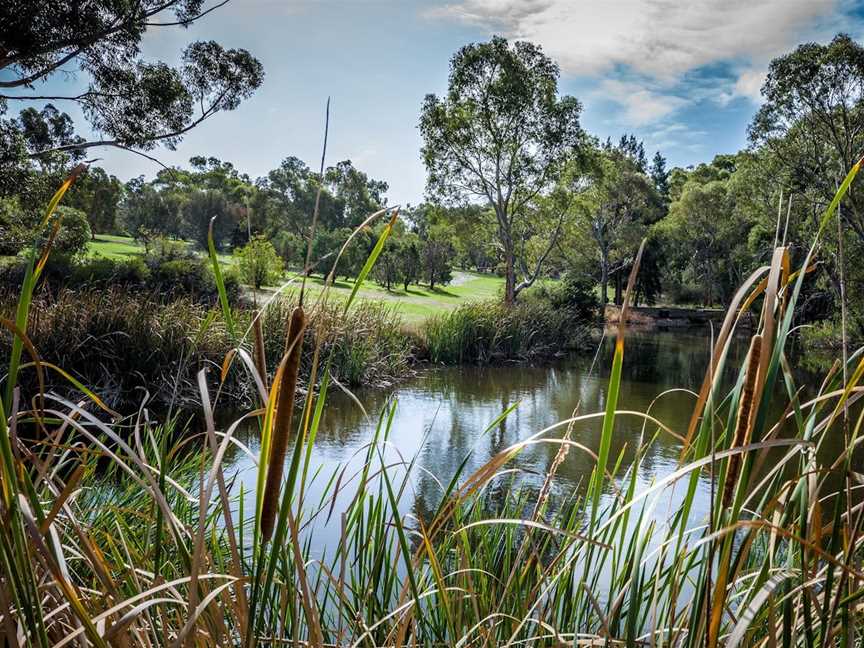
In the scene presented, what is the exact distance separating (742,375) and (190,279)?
14.9 m

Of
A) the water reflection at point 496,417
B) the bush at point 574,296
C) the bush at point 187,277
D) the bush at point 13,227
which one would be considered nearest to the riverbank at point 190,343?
the water reflection at point 496,417

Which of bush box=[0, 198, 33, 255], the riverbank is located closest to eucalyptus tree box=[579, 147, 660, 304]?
the riverbank

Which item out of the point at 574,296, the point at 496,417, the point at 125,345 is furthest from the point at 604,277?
the point at 496,417

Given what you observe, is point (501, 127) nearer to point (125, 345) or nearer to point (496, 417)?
point (125, 345)

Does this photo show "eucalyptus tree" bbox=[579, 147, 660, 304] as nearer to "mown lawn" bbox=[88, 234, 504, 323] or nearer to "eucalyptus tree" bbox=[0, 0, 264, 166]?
"mown lawn" bbox=[88, 234, 504, 323]

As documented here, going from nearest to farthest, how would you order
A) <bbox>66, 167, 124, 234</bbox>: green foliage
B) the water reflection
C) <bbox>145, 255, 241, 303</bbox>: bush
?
the water reflection < <bbox>145, 255, 241, 303</bbox>: bush < <bbox>66, 167, 124, 234</bbox>: green foliage

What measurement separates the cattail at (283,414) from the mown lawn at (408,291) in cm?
1228

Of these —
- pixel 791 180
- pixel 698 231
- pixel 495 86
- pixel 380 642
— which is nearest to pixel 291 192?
pixel 698 231

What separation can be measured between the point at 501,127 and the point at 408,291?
489 inches

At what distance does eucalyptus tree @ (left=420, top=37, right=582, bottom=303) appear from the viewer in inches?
731

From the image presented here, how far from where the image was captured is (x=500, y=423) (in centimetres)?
927

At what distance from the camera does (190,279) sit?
47.5 ft

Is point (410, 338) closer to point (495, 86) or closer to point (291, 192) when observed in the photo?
point (495, 86)

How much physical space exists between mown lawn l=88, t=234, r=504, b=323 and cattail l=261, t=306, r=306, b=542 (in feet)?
40.3
